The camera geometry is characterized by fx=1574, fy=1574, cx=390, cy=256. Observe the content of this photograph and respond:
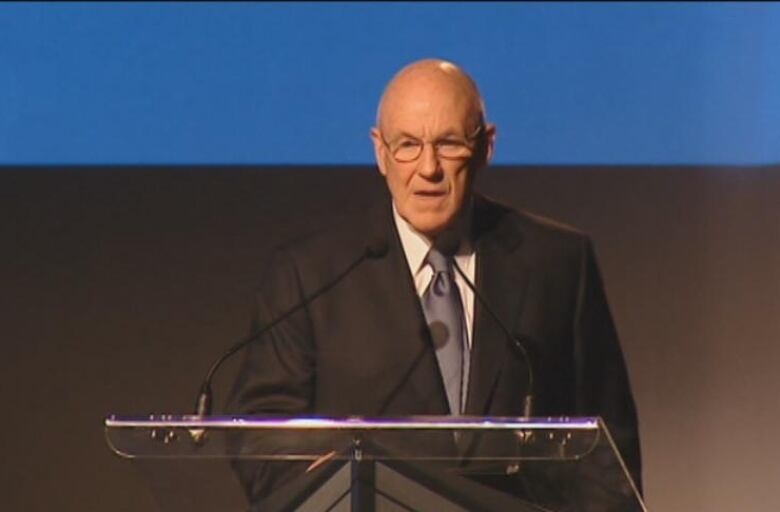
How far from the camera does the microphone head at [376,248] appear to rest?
1.74m

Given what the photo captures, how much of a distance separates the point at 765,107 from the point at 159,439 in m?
1.59

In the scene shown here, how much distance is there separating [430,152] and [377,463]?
0.52m

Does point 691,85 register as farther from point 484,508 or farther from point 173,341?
point 484,508

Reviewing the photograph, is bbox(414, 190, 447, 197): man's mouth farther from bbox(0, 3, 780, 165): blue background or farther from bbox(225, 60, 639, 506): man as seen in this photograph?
bbox(0, 3, 780, 165): blue background

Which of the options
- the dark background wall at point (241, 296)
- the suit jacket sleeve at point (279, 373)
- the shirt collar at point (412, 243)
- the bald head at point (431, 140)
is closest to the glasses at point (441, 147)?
the bald head at point (431, 140)

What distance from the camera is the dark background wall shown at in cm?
278

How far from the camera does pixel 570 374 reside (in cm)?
194

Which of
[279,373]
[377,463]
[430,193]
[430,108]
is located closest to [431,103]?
[430,108]

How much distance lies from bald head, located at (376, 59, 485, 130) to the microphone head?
17 centimetres

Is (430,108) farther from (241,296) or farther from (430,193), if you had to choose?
(241,296)

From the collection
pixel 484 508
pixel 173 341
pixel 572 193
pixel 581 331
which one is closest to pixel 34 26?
pixel 173 341

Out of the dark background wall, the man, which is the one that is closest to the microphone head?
the man

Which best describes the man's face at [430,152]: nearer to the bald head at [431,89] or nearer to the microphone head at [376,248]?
the bald head at [431,89]

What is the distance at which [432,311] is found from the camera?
6.29 ft
